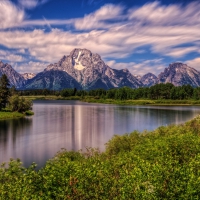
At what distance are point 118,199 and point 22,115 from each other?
322ft

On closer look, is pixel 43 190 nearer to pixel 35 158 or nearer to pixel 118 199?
pixel 118 199

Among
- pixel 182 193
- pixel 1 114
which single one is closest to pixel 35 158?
pixel 182 193

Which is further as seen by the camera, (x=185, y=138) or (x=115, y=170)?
(x=185, y=138)

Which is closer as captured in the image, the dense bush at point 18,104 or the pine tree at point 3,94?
the dense bush at point 18,104

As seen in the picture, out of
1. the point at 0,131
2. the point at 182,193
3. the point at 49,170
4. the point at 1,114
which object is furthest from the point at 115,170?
the point at 1,114

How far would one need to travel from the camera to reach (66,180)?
12.8m

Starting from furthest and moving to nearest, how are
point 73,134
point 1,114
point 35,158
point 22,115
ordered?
point 22,115
point 1,114
point 73,134
point 35,158

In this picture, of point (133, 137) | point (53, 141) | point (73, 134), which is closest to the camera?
point (133, 137)

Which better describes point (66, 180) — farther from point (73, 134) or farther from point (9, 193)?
point (73, 134)

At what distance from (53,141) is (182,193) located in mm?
47302

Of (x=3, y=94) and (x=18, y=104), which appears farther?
(x=3, y=94)

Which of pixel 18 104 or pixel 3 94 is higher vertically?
pixel 3 94

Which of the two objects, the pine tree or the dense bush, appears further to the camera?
the pine tree

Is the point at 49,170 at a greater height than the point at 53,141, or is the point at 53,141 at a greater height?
the point at 49,170
